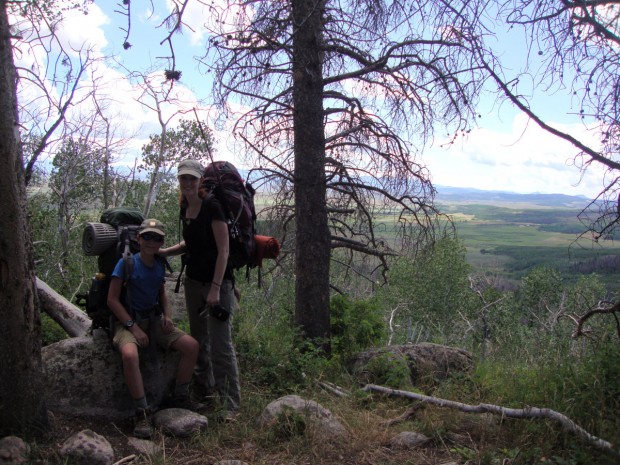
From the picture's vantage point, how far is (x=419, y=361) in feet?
18.9

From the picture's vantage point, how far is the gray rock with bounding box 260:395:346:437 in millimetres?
3797

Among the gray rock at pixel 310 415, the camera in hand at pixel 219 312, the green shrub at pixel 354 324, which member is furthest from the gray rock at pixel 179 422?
the green shrub at pixel 354 324

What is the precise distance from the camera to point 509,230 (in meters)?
116

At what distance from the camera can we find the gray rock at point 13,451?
3104 mm

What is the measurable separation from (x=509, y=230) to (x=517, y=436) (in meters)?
121

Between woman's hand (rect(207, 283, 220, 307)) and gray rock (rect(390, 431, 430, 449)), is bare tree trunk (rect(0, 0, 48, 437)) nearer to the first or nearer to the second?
woman's hand (rect(207, 283, 220, 307))

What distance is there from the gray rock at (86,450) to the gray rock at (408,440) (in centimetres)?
194

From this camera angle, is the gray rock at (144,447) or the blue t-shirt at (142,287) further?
the blue t-shirt at (142,287)

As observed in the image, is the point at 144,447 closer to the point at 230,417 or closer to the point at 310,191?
the point at 230,417

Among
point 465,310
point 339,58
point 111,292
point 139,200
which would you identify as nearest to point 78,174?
point 139,200

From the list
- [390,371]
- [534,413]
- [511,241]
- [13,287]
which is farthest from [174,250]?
[511,241]

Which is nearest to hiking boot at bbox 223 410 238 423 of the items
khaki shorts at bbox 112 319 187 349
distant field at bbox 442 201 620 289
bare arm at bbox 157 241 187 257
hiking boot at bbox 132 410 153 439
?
hiking boot at bbox 132 410 153 439

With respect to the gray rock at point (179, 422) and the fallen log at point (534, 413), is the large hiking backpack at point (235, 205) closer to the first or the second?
the gray rock at point (179, 422)

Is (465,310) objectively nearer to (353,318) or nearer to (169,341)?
(353,318)
